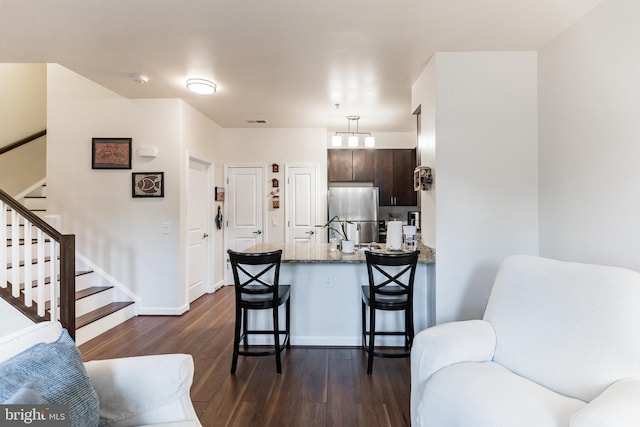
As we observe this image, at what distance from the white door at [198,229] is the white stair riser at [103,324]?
730 mm

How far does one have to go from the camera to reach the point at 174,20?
88.1 inches

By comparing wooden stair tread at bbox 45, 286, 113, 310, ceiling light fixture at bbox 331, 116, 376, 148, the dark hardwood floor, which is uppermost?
ceiling light fixture at bbox 331, 116, 376, 148

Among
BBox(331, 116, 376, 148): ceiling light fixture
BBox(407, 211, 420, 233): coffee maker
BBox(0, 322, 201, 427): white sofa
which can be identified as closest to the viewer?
BBox(0, 322, 201, 427): white sofa

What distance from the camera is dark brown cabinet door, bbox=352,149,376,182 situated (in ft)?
18.0

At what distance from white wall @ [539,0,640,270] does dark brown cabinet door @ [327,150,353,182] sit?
310 centimetres

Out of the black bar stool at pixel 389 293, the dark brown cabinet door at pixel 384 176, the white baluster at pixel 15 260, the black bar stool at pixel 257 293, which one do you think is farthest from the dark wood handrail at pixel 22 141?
the dark brown cabinet door at pixel 384 176

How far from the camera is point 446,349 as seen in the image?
1.68 meters

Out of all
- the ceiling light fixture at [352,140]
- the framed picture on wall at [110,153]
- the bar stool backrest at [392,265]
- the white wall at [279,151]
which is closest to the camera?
the bar stool backrest at [392,265]

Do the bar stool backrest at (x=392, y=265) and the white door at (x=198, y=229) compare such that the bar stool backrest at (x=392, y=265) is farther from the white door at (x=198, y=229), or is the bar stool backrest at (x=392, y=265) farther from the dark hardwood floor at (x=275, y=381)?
the white door at (x=198, y=229)

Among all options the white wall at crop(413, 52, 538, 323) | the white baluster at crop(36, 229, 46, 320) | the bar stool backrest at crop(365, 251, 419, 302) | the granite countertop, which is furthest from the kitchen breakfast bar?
the white baluster at crop(36, 229, 46, 320)

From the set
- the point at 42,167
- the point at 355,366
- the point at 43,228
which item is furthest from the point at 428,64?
the point at 42,167

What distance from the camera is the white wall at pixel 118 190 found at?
154 inches

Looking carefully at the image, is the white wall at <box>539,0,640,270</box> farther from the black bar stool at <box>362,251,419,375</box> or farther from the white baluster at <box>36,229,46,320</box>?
the white baluster at <box>36,229,46,320</box>

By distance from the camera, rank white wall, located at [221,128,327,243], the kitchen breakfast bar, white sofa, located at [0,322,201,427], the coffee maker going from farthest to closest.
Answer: white wall, located at [221,128,327,243], the coffee maker, the kitchen breakfast bar, white sofa, located at [0,322,201,427]
